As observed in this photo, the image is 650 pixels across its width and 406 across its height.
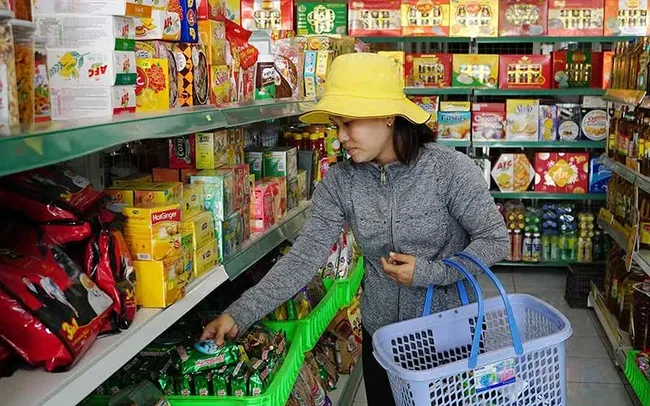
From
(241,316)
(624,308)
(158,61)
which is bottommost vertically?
(624,308)

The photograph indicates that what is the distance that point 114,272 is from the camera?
1728 millimetres

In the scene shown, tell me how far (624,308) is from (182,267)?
3466mm

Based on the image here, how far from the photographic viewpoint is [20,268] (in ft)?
4.81

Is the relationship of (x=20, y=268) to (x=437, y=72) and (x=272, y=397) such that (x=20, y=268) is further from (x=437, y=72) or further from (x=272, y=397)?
(x=437, y=72)

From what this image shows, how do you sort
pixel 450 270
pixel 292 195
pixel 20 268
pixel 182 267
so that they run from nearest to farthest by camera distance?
pixel 20 268
pixel 182 267
pixel 450 270
pixel 292 195

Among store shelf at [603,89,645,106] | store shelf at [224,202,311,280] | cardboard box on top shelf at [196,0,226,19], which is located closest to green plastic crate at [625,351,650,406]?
store shelf at [603,89,645,106]

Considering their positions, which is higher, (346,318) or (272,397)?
(272,397)

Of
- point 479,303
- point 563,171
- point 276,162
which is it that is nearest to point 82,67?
point 479,303

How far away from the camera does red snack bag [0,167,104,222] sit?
1622 mm

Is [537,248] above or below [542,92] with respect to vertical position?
below

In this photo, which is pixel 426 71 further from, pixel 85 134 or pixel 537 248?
pixel 85 134

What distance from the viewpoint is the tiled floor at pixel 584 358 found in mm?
4152

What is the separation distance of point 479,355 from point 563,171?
5.16 metres

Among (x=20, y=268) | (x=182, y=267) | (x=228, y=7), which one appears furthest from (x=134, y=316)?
(x=228, y=7)
